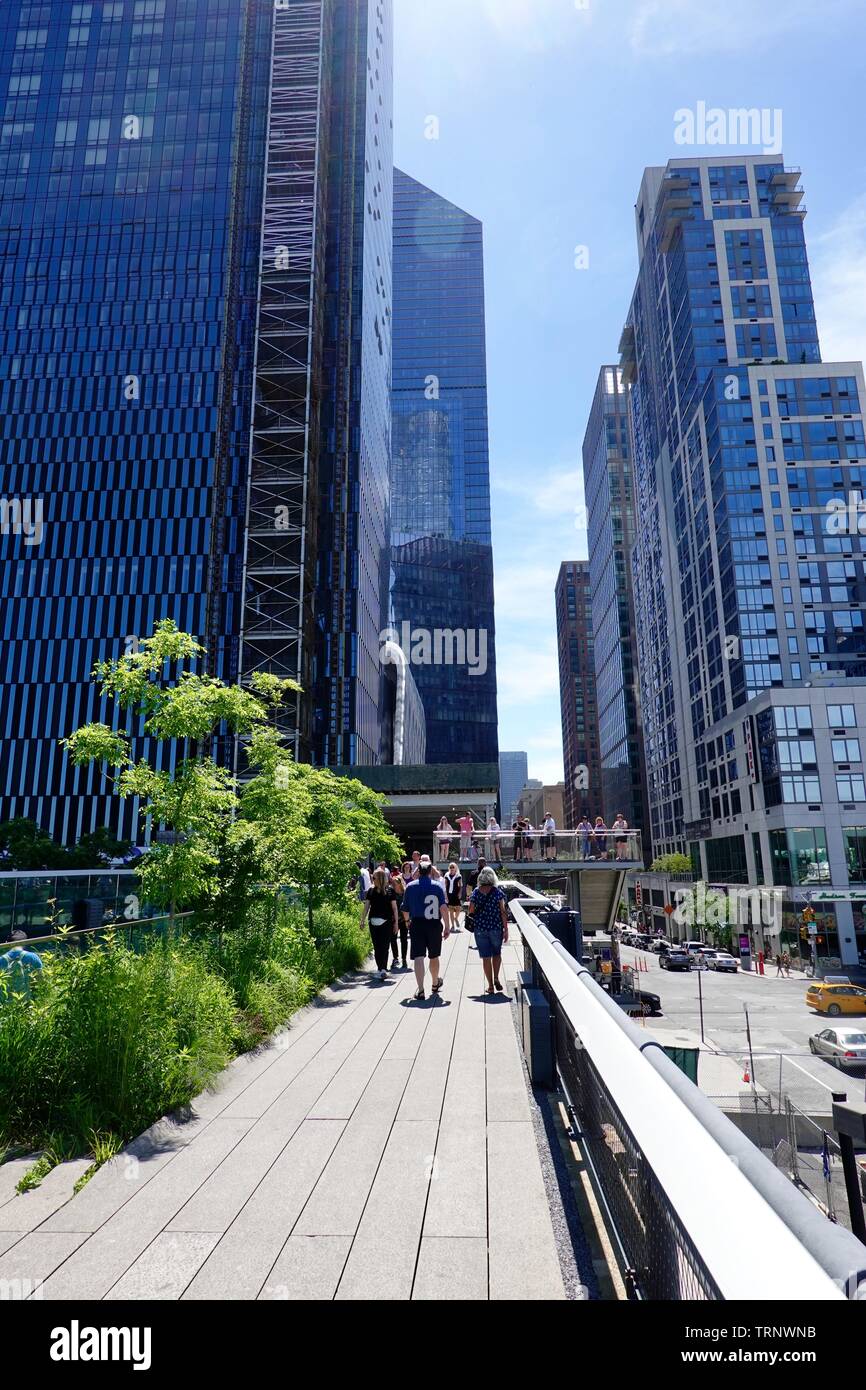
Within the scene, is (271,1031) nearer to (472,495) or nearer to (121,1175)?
(121,1175)

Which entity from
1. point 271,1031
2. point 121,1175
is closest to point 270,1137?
point 121,1175

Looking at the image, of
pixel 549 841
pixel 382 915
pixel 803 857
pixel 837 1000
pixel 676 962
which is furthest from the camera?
pixel 803 857

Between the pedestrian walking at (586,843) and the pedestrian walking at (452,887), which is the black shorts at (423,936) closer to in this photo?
the pedestrian walking at (452,887)

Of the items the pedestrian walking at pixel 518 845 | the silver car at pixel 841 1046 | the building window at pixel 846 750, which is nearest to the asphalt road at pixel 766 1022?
the silver car at pixel 841 1046

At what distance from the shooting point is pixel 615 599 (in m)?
139

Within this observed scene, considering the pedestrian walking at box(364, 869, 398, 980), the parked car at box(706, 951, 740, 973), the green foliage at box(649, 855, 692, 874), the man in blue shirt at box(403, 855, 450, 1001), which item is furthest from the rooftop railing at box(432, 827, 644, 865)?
the green foliage at box(649, 855, 692, 874)

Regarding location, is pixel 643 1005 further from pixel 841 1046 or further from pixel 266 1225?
pixel 266 1225

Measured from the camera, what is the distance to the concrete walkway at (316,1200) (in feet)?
10.8

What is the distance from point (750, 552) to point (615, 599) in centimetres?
6177

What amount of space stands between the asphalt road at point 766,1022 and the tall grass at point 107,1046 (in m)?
22.6

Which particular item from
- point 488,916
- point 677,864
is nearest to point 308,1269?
point 488,916
